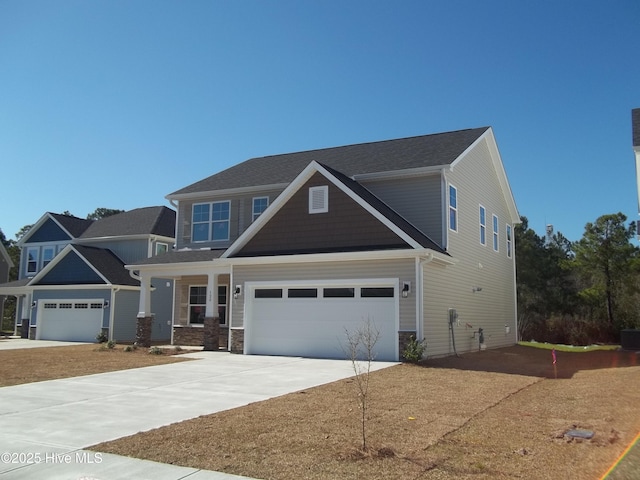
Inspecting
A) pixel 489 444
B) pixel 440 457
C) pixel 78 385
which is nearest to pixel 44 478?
pixel 440 457

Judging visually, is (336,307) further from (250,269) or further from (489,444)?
(489,444)

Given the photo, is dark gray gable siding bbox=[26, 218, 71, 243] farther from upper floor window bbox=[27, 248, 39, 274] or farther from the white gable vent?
the white gable vent

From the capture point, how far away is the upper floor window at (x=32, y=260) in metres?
33.6

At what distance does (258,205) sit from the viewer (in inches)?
866

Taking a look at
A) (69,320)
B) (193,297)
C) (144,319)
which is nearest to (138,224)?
(69,320)

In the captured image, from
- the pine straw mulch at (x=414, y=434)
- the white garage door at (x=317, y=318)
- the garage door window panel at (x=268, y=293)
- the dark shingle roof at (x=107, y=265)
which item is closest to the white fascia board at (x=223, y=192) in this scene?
the garage door window panel at (x=268, y=293)

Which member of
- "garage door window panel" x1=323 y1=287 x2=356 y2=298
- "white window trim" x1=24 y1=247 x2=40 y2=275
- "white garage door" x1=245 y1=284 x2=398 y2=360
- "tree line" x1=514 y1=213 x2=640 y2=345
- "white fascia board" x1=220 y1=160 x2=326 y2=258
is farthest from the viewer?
"white window trim" x1=24 y1=247 x2=40 y2=275

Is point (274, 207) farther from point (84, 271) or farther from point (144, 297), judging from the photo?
point (84, 271)

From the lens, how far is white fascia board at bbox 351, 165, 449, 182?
59.6 ft

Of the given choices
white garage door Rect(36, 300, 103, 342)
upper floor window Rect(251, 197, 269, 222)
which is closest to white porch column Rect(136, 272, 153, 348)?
upper floor window Rect(251, 197, 269, 222)

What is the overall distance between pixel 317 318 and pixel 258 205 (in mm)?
6458

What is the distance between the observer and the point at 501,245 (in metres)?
25.4

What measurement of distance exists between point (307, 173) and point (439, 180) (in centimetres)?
438

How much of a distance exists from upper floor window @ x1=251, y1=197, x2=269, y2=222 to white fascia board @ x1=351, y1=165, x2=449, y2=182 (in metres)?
3.96
